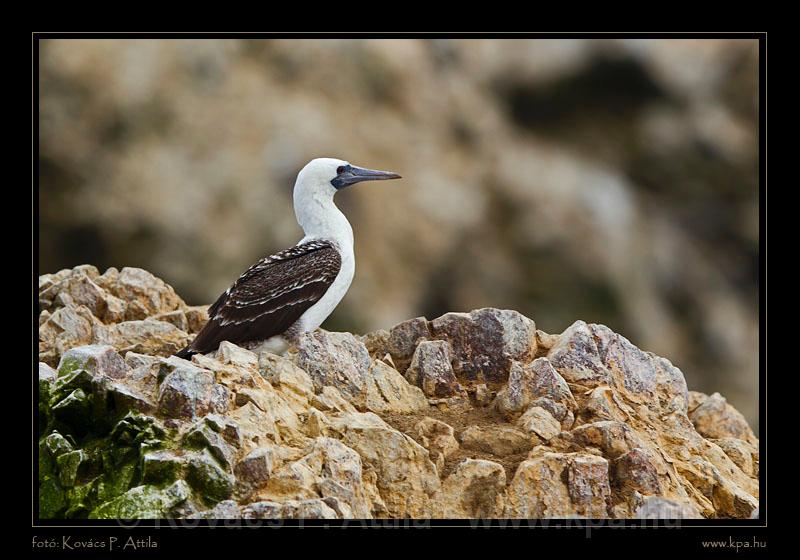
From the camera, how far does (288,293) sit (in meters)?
15.4

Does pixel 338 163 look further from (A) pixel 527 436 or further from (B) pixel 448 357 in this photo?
(A) pixel 527 436

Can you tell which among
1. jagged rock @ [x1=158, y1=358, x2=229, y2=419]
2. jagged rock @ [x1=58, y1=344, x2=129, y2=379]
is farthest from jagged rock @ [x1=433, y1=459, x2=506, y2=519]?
jagged rock @ [x1=58, y1=344, x2=129, y2=379]

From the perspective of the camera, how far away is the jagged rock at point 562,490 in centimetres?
1223

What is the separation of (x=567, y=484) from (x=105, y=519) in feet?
15.9

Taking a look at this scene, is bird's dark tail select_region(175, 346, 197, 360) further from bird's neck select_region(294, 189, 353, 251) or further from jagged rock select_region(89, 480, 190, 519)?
jagged rock select_region(89, 480, 190, 519)

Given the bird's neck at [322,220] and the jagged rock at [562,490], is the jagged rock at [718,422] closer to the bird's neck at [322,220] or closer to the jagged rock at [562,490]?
the jagged rock at [562,490]

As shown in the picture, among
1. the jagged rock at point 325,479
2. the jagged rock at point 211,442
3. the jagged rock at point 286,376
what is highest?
the jagged rock at point 286,376

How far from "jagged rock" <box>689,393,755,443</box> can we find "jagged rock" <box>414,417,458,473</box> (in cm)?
441

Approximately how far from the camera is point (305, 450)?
12367 mm

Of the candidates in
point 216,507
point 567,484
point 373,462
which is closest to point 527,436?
point 567,484

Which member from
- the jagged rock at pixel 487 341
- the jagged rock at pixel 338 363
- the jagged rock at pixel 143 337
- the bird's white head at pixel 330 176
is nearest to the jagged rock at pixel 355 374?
the jagged rock at pixel 338 363

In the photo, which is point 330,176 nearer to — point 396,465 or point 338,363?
point 338,363

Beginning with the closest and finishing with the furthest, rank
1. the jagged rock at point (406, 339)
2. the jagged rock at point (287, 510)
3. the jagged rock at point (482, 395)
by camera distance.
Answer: the jagged rock at point (287, 510), the jagged rock at point (482, 395), the jagged rock at point (406, 339)

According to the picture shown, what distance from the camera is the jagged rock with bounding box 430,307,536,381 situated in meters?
14.5
